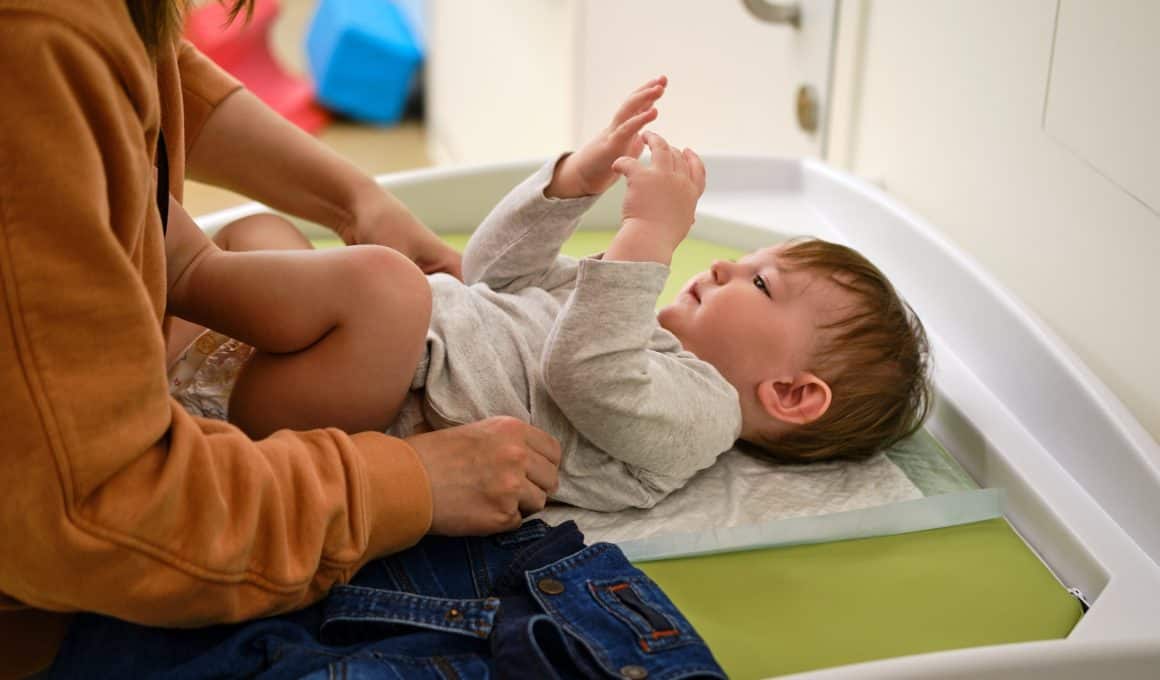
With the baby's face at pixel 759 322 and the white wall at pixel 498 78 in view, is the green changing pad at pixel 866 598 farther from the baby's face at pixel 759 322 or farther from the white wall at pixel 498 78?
the white wall at pixel 498 78

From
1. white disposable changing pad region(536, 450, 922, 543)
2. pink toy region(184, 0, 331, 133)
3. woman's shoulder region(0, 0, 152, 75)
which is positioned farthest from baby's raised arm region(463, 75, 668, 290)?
pink toy region(184, 0, 331, 133)

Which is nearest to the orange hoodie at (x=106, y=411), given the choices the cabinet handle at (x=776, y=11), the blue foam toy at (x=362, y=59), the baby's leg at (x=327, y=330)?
the baby's leg at (x=327, y=330)

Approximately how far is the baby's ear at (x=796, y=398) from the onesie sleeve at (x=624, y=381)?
0.23ft

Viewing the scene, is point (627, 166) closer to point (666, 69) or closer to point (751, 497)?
point (751, 497)

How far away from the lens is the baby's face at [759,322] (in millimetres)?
904

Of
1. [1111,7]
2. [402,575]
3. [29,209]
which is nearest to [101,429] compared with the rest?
[29,209]

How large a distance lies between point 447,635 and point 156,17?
13.6 inches

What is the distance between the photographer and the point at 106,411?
530 mm

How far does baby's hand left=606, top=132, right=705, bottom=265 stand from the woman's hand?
231mm

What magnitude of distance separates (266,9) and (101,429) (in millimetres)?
2627

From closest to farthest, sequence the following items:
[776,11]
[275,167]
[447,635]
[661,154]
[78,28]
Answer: [78,28] < [447,635] < [661,154] < [275,167] < [776,11]

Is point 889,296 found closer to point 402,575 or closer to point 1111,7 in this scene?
point 1111,7

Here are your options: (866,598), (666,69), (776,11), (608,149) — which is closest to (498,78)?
(666,69)

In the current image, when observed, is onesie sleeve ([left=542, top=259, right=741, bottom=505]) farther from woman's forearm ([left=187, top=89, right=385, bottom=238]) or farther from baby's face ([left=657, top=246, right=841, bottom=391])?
woman's forearm ([left=187, top=89, right=385, bottom=238])
